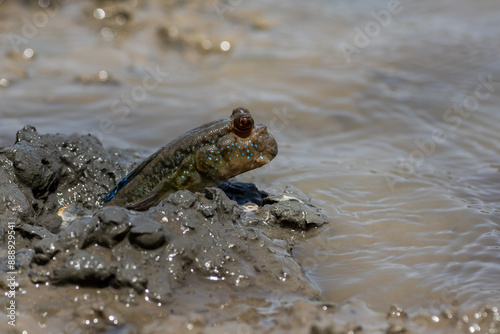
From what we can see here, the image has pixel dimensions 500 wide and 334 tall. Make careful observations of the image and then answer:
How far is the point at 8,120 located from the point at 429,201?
4.46 metres

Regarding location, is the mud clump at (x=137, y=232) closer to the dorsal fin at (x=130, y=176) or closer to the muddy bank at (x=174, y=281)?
the muddy bank at (x=174, y=281)

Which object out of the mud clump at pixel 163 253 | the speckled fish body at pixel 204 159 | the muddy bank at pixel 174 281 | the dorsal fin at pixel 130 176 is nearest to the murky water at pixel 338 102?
the muddy bank at pixel 174 281

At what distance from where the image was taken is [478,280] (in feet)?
10.1

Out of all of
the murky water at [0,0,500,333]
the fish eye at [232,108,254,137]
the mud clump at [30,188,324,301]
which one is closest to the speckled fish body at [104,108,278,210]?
the fish eye at [232,108,254,137]

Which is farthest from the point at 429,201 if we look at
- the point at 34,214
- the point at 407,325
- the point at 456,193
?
the point at 34,214

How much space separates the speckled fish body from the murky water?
0.70m

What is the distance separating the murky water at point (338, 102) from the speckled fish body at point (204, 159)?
701mm

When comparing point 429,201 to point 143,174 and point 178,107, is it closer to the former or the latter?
point 143,174

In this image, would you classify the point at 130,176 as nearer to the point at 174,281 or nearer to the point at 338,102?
the point at 174,281

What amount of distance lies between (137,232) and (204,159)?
880 millimetres

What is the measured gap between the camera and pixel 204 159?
3.50m

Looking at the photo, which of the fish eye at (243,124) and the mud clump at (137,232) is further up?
the fish eye at (243,124)

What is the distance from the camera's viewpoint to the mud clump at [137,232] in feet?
8.91

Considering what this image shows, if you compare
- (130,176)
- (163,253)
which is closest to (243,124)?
(130,176)
